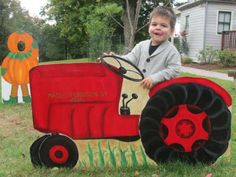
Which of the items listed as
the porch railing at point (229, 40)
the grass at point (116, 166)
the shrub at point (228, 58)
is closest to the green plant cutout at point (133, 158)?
the grass at point (116, 166)

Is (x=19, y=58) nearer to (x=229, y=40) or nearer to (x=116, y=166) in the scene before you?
(x=116, y=166)

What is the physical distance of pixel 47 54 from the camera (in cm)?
3691

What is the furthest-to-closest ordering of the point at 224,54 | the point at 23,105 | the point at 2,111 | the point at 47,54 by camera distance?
1. the point at 47,54
2. the point at 224,54
3. the point at 23,105
4. the point at 2,111

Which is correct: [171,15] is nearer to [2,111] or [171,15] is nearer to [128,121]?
[128,121]

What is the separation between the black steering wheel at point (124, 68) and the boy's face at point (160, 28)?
346 mm

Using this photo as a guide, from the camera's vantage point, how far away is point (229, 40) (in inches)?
741

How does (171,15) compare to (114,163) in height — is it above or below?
above

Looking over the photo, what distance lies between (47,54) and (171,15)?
34.0 m

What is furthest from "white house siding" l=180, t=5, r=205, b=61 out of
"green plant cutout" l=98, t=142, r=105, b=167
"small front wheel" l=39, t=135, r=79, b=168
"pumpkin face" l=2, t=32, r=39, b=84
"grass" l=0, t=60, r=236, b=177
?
"small front wheel" l=39, t=135, r=79, b=168

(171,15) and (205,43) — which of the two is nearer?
(171,15)

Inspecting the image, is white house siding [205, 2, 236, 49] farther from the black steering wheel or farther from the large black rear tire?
the black steering wheel

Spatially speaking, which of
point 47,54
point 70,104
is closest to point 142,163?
point 70,104

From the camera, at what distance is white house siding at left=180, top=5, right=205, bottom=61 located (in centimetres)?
2073

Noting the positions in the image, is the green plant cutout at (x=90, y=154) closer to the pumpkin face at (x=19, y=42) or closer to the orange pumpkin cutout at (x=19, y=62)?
the orange pumpkin cutout at (x=19, y=62)
